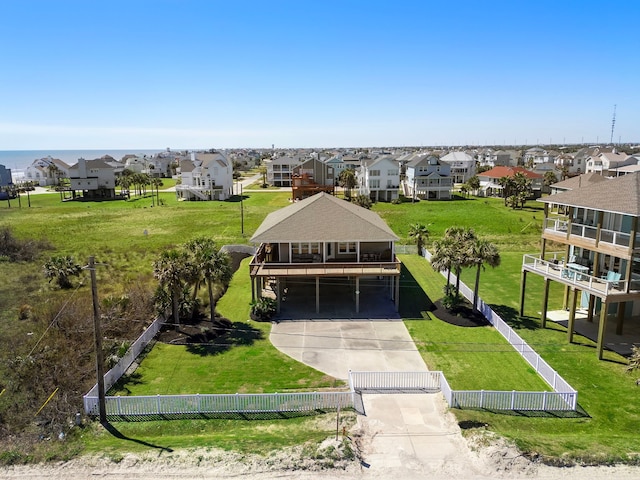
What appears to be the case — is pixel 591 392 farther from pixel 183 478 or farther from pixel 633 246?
pixel 183 478

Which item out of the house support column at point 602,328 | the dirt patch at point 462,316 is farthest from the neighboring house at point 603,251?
the dirt patch at point 462,316

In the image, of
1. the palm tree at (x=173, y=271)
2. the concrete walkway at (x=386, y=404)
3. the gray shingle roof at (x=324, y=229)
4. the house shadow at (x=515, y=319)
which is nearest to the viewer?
the concrete walkway at (x=386, y=404)

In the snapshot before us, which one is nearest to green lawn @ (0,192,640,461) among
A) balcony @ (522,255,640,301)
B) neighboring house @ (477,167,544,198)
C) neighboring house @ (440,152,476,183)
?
balcony @ (522,255,640,301)

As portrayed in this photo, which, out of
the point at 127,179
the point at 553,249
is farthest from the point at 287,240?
the point at 127,179

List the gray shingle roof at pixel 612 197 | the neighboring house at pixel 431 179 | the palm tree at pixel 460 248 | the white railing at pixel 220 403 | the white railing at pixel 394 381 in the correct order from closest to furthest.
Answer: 1. the white railing at pixel 220 403
2. the white railing at pixel 394 381
3. the gray shingle roof at pixel 612 197
4. the palm tree at pixel 460 248
5. the neighboring house at pixel 431 179

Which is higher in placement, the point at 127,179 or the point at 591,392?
the point at 127,179

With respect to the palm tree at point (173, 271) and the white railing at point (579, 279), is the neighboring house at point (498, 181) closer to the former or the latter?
the white railing at point (579, 279)

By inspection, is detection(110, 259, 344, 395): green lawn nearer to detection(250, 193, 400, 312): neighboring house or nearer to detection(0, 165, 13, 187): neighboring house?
detection(250, 193, 400, 312): neighboring house
